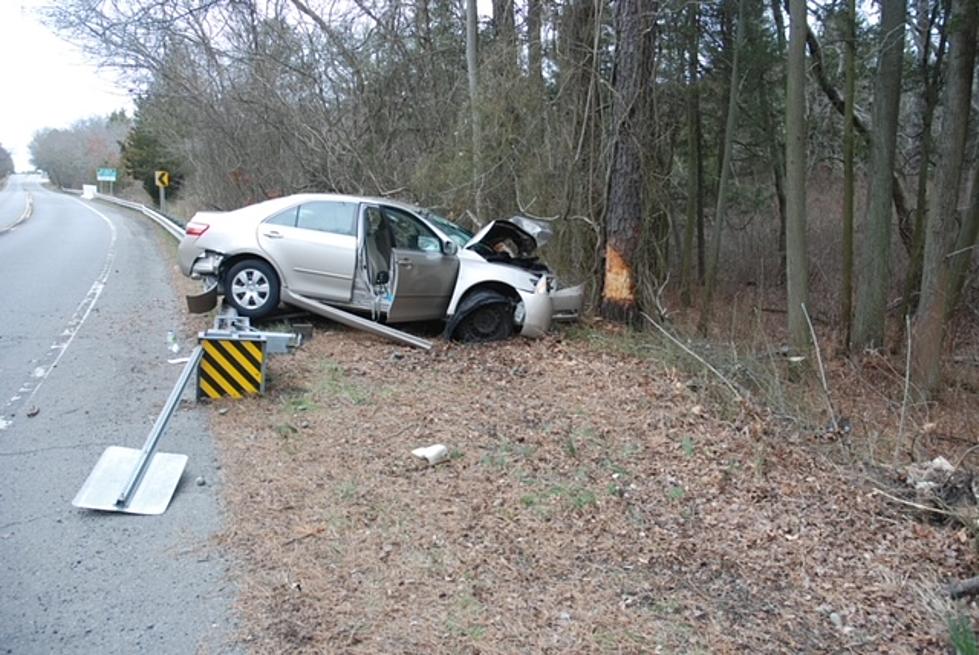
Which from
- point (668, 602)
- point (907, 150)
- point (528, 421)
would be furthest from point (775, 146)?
point (668, 602)

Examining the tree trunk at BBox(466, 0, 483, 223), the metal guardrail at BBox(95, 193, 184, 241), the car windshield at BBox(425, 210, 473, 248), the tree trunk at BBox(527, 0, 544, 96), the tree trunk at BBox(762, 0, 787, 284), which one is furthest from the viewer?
the metal guardrail at BBox(95, 193, 184, 241)

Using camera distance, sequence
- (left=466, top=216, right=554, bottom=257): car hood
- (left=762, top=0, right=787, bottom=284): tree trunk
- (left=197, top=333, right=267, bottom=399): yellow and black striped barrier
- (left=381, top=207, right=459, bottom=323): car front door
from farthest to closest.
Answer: (left=762, top=0, right=787, bottom=284): tree trunk → (left=466, top=216, right=554, bottom=257): car hood → (left=381, top=207, right=459, bottom=323): car front door → (left=197, top=333, right=267, bottom=399): yellow and black striped barrier

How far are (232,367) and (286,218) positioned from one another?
338 cm

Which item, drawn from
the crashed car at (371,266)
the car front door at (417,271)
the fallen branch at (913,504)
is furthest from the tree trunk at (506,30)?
the fallen branch at (913,504)

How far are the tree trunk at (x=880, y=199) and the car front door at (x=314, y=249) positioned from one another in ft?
29.6

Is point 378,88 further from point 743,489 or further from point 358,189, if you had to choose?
point 743,489

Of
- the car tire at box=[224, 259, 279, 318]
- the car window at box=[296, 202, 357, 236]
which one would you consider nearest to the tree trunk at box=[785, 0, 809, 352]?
the car window at box=[296, 202, 357, 236]

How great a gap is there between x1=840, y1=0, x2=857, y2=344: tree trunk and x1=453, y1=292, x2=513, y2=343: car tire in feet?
22.2

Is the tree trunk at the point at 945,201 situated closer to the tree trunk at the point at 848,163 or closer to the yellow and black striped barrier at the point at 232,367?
the tree trunk at the point at 848,163

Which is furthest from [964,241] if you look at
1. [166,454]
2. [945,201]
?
[166,454]

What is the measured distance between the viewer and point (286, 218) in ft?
32.0

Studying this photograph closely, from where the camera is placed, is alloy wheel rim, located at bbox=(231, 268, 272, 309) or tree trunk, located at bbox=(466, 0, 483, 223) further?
tree trunk, located at bbox=(466, 0, 483, 223)

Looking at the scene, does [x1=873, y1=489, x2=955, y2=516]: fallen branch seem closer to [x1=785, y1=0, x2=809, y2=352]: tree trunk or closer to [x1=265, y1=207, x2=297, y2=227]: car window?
[x1=785, y1=0, x2=809, y2=352]: tree trunk

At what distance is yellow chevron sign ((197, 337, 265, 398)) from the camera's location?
22.3 feet
